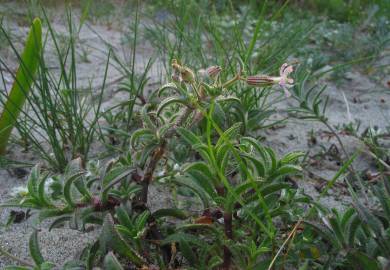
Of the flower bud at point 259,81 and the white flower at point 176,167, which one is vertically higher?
the flower bud at point 259,81

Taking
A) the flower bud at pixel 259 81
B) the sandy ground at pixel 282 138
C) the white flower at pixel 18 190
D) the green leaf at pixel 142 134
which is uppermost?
the flower bud at pixel 259 81

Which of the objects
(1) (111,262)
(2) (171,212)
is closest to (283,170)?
(2) (171,212)

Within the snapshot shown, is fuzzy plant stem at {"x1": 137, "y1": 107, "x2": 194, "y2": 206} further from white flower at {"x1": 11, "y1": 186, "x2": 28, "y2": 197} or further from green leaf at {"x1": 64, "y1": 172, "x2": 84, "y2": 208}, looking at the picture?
white flower at {"x1": 11, "y1": 186, "x2": 28, "y2": 197}

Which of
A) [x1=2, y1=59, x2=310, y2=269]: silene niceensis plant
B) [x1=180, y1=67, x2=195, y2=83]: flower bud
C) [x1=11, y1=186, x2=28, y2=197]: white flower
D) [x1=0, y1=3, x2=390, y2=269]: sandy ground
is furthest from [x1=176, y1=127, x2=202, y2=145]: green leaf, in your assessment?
[x1=11, y1=186, x2=28, y2=197]: white flower

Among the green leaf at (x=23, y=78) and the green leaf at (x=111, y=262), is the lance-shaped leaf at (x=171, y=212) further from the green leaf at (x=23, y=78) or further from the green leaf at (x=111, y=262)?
the green leaf at (x=23, y=78)

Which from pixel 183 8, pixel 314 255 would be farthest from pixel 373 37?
pixel 314 255

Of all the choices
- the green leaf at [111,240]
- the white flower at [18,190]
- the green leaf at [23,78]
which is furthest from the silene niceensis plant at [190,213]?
the green leaf at [23,78]

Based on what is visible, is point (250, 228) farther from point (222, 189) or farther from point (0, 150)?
point (0, 150)
